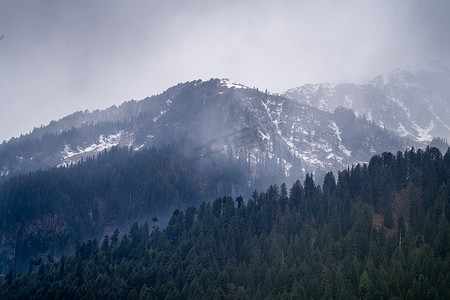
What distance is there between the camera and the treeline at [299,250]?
109062 millimetres

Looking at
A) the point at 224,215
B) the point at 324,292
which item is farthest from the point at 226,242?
the point at 324,292

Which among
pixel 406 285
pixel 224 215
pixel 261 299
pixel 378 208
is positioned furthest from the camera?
pixel 224 215

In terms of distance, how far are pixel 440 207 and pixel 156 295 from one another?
293 feet

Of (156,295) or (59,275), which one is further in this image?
(59,275)

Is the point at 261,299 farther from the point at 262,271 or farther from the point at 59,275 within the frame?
the point at 59,275

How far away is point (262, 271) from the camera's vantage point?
129 metres

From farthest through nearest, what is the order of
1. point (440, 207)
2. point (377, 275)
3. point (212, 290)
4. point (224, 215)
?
point (224, 215)
point (440, 207)
point (212, 290)
point (377, 275)

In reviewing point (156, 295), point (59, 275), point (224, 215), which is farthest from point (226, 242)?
point (59, 275)

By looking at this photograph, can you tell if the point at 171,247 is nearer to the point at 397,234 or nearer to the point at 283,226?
the point at 283,226

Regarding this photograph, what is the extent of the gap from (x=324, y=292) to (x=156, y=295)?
49756 millimetres

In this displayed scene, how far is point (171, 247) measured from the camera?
157m

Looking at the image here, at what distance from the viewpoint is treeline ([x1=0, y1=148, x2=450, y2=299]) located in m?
109

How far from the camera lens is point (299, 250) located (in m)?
131

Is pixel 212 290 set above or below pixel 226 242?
below
